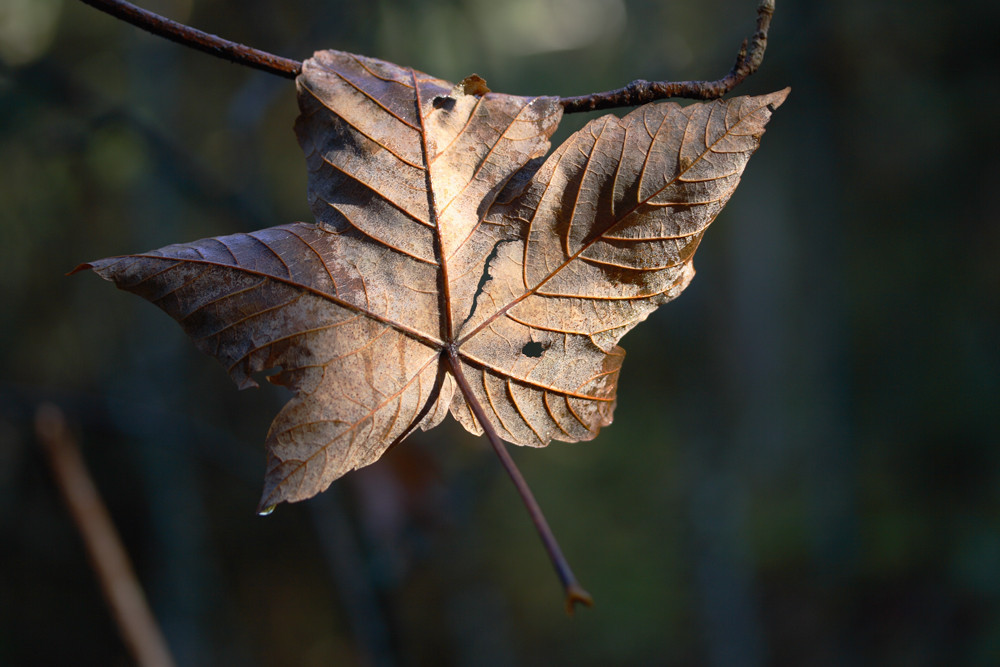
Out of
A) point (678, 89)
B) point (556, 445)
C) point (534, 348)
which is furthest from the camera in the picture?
point (556, 445)

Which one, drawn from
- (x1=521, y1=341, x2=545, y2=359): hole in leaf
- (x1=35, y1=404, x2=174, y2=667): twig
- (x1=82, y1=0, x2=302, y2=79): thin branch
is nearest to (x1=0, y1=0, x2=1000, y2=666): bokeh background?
(x1=35, y1=404, x2=174, y2=667): twig

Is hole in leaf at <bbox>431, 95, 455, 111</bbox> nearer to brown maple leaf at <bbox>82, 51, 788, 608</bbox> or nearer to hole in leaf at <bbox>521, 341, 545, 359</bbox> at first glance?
brown maple leaf at <bbox>82, 51, 788, 608</bbox>

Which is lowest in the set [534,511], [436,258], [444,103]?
[534,511]

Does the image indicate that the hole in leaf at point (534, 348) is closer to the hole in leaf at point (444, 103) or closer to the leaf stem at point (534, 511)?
the leaf stem at point (534, 511)

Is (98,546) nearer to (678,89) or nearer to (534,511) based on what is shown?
(534,511)

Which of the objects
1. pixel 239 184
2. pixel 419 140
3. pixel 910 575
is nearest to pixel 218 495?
pixel 239 184

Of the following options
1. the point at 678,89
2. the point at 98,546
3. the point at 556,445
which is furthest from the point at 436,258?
the point at 556,445
